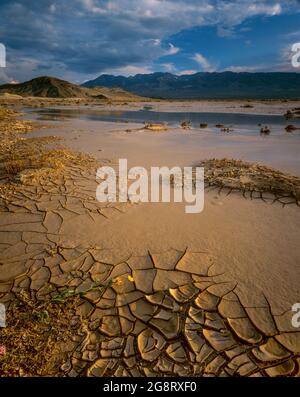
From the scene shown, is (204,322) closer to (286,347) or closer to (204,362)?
(204,362)

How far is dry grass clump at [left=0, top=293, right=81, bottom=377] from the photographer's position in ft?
5.48

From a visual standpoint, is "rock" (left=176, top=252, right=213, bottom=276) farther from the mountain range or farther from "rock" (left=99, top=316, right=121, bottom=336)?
the mountain range

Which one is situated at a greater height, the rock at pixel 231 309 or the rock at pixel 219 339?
the rock at pixel 231 309

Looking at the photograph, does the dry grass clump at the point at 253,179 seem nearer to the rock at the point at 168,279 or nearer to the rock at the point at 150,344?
the rock at the point at 168,279

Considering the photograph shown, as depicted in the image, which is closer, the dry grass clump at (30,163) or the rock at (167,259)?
the rock at (167,259)

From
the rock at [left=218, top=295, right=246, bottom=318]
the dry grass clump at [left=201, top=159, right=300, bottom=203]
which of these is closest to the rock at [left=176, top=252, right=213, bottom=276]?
the rock at [left=218, top=295, right=246, bottom=318]

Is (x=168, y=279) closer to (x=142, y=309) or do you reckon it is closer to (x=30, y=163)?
(x=142, y=309)

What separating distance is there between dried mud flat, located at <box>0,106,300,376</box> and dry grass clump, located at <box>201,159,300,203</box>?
6.77 feet

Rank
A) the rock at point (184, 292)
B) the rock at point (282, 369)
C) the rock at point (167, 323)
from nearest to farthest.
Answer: the rock at point (282, 369) → the rock at point (167, 323) → the rock at point (184, 292)

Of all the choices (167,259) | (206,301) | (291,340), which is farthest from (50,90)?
(291,340)

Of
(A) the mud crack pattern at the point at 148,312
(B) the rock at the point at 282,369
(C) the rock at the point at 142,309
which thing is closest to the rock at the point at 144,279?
(A) the mud crack pattern at the point at 148,312

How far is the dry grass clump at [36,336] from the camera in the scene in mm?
1670
